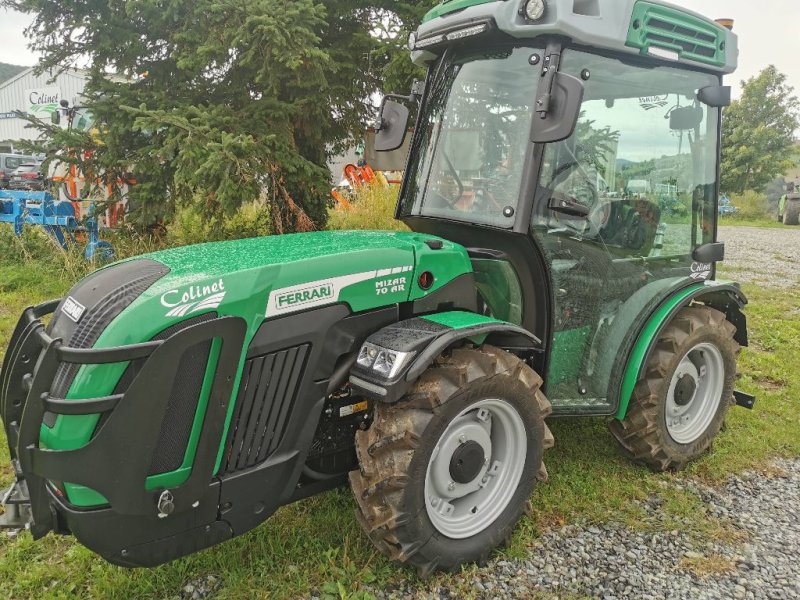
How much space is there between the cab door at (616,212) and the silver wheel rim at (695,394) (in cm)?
47

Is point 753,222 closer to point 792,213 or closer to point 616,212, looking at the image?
point 792,213

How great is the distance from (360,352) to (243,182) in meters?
3.94

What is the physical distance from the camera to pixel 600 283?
336 cm

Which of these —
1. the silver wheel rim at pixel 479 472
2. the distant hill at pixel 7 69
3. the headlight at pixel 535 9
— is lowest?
the silver wheel rim at pixel 479 472

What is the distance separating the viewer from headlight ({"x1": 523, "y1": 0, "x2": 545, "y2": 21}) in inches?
→ 107

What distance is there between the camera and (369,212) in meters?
9.12

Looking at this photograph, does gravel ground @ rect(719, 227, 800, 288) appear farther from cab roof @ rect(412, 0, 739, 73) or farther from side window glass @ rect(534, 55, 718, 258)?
cab roof @ rect(412, 0, 739, 73)

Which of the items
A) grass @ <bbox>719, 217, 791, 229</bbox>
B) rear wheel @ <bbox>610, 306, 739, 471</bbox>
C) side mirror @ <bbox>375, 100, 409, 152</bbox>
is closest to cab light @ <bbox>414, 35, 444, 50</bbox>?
side mirror @ <bbox>375, 100, 409, 152</bbox>

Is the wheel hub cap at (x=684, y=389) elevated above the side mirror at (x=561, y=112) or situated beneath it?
situated beneath

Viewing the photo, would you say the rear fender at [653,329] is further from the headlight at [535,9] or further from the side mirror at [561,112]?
the headlight at [535,9]

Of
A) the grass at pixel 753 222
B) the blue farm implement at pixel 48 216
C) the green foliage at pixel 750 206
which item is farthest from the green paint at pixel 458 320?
the green foliage at pixel 750 206

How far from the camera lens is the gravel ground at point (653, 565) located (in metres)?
2.69

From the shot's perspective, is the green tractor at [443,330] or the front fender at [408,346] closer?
the green tractor at [443,330]

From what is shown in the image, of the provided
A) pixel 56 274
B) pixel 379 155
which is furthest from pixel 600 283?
pixel 56 274
